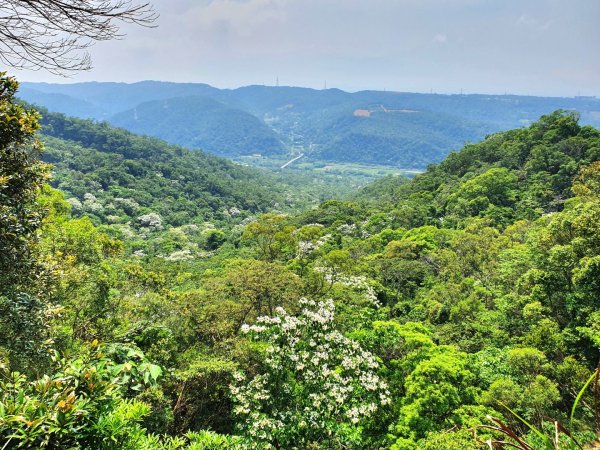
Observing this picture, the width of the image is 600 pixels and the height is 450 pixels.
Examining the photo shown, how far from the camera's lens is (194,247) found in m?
51.3

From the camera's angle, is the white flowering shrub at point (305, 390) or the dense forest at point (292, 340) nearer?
the dense forest at point (292, 340)

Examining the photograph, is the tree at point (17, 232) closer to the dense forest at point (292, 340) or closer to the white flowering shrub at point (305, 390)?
the dense forest at point (292, 340)

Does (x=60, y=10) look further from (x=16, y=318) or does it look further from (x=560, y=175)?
(x=560, y=175)

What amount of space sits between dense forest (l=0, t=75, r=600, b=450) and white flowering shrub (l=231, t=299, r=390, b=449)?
5 cm

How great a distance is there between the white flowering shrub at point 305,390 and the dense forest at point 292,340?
5cm

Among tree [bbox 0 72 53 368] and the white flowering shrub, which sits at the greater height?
tree [bbox 0 72 53 368]

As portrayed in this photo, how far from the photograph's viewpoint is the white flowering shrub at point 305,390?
860 centimetres

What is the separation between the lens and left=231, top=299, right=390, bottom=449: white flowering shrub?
8602 millimetres

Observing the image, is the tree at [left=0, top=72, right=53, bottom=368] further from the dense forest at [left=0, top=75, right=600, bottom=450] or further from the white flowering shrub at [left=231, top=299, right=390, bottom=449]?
the white flowering shrub at [left=231, top=299, right=390, bottom=449]

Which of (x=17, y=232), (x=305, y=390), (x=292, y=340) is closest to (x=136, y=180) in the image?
(x=292, y=340)

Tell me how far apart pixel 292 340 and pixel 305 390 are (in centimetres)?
121

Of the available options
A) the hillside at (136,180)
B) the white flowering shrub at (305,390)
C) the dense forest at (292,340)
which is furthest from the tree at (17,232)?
the hillside at (136,180)

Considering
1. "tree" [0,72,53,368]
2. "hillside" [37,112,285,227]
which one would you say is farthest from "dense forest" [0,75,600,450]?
"hillside" [37,112,285,227]

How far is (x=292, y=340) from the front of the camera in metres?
9.48
